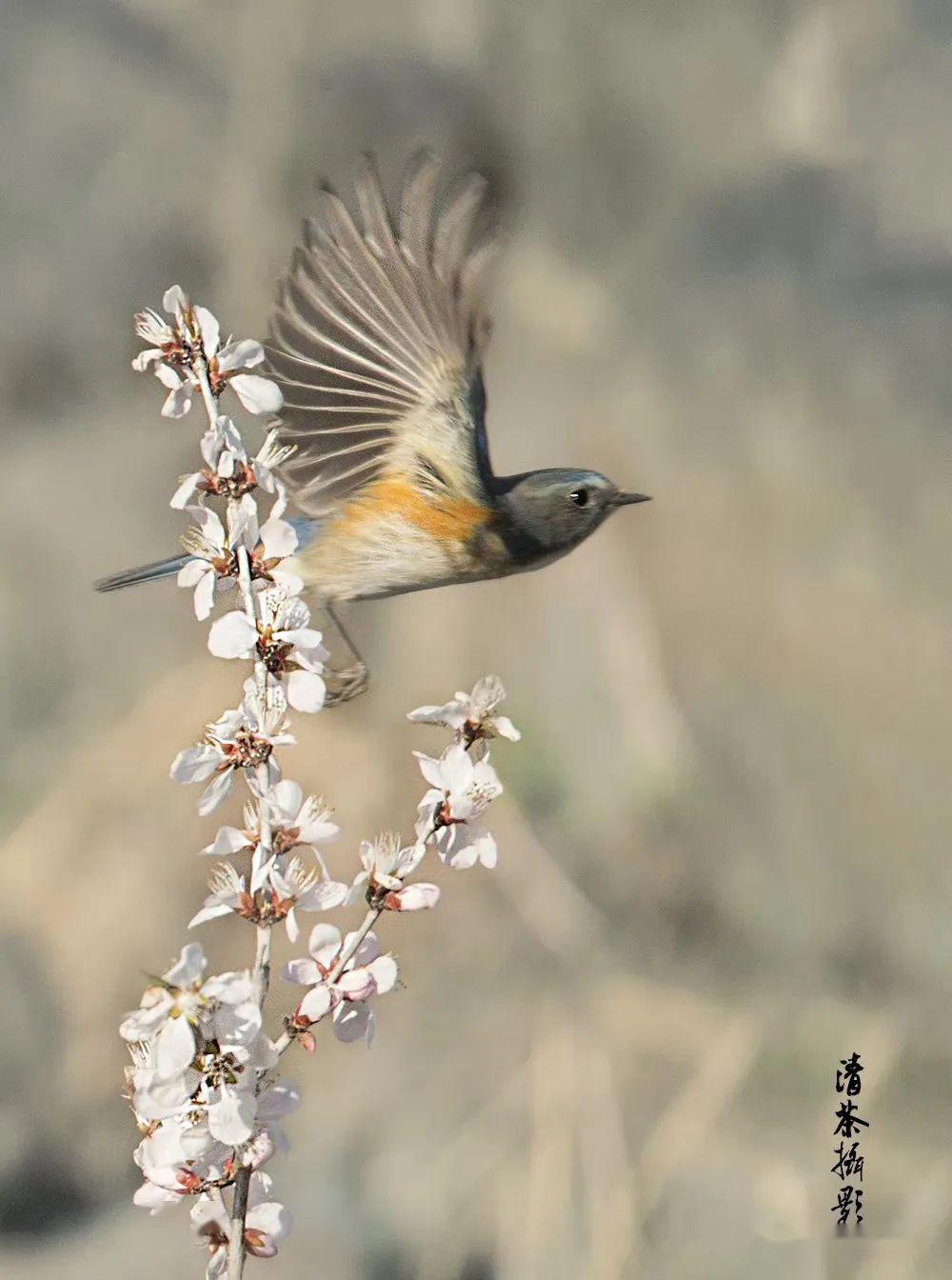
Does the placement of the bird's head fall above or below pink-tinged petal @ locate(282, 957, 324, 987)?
above

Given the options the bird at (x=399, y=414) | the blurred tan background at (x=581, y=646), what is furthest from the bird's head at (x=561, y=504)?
the blurred tan background at (x=581, y=646)

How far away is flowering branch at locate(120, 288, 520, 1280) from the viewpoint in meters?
0.29

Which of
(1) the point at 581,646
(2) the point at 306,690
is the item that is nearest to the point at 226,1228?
(2) the point at 306,690

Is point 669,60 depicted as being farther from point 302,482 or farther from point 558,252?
point 302,482

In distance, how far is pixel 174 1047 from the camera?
269 millimetres

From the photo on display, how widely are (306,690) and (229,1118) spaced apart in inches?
3.7

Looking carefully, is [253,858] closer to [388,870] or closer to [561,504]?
[388,870]

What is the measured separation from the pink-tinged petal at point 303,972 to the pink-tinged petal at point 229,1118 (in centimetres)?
4

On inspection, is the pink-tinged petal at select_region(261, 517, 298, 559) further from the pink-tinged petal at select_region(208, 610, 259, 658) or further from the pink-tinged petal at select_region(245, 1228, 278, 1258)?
the pink-tinged petal at select_region(245, 1228, 278, 1258)

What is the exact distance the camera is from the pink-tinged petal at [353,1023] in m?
0.32

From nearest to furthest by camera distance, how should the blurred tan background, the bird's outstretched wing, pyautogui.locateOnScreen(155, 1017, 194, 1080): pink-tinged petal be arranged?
pyautogui.locateOnScreen(155, 1017, 194, 1080): pink-tinged petal
the bird's outstretched wing
the blurred tan background

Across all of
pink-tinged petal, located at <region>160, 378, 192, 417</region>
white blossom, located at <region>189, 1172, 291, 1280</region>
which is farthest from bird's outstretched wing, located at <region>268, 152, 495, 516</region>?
white blossom, located at <region>189, 1172, 291, 1280</region>

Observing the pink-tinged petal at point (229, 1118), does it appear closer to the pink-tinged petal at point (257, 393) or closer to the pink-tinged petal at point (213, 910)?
the pink-tinged petal at point (213, 910)

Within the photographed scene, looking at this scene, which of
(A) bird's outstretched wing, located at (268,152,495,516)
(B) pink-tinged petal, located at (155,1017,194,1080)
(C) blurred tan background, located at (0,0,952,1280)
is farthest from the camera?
(C) blurred tan background, located at (0,0,952,1280)
